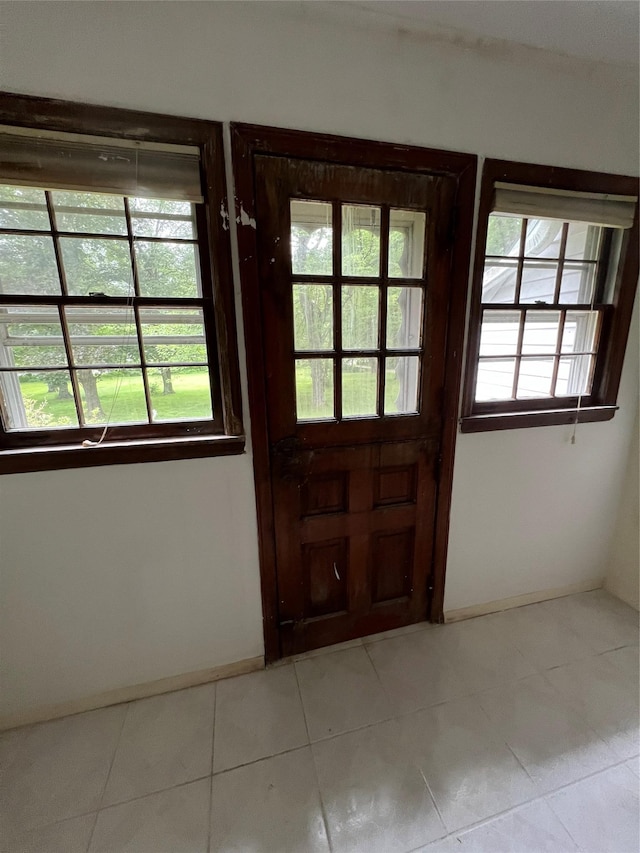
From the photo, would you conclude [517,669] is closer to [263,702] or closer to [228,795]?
[263,702]

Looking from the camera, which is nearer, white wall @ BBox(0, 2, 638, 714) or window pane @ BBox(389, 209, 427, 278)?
white wall @ BBox(0, 2, 638, 714)

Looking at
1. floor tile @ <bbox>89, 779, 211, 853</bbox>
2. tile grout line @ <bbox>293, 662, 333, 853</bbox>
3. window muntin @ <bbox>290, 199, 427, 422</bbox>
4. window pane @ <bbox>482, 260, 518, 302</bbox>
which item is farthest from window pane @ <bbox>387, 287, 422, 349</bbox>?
floor tile @ <bbox>89, 779, 211, 853</bbox>

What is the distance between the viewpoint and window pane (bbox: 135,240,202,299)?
3.73ft

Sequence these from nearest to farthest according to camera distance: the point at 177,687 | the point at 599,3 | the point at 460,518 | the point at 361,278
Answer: the point at 599,3 → the point at 361,278 → the point at 177,687 → the point at 460,518

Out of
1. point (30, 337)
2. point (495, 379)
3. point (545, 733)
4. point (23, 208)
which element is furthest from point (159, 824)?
point (495, 379)

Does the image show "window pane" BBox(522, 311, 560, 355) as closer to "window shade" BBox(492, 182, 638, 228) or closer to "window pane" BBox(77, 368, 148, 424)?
"window shade" BBox(492, 182, 638, 228)

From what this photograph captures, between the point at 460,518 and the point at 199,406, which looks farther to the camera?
the point at 460,518

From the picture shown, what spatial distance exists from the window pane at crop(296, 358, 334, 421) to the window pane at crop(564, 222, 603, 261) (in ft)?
4.25

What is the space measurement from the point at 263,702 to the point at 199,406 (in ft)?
4.07

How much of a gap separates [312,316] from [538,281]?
1.11 meters

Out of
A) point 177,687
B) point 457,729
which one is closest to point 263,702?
point 177,687

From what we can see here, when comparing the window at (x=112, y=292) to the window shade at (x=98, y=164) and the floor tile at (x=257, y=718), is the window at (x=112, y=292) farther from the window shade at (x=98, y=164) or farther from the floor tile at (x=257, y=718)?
the floor tile at (x=257, y=718)

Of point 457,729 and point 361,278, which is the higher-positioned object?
point 361,278

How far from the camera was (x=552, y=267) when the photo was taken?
5.03 feet
